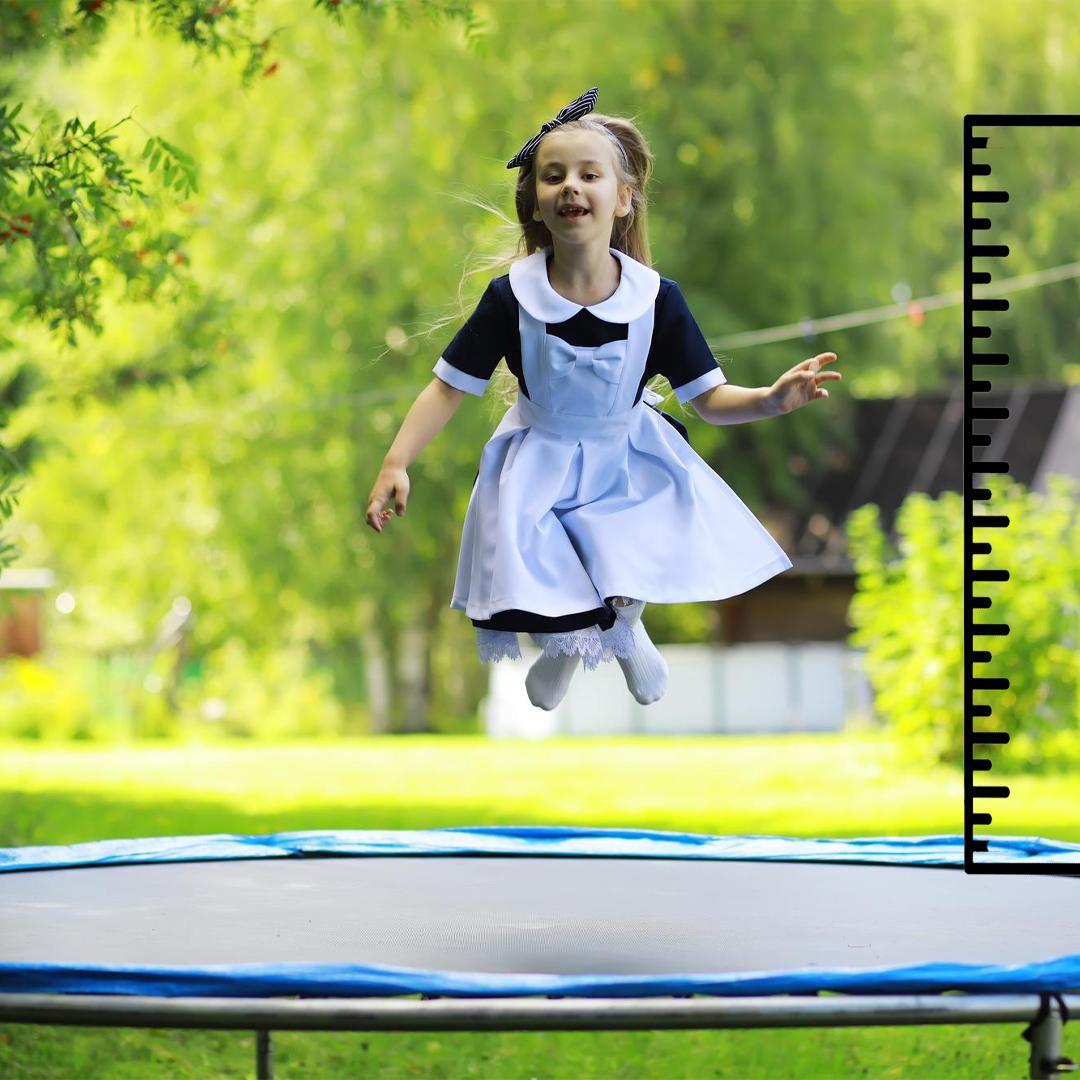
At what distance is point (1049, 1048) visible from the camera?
7.79ft

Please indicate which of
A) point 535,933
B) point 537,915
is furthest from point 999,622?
point 535,933

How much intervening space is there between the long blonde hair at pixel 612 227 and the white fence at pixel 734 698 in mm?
10436

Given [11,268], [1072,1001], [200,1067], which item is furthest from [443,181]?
[1072,1001]

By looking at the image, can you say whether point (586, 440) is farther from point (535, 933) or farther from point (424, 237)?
point (424, 237)

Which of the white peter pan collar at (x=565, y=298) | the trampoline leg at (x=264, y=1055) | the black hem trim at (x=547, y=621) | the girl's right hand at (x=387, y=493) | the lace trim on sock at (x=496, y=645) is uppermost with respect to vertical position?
the white peter pan collar at (x=565, y=298)

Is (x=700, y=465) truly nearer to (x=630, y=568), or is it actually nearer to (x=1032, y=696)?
(x=630, y=568)

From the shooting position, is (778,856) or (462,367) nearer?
(462,367)

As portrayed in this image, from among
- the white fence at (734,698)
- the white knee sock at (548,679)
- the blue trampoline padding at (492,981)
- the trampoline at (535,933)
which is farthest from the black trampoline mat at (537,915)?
the white fence at (734,698)

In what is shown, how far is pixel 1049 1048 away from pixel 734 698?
11157 millimetres

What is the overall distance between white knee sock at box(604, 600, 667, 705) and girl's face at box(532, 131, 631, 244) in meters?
0.58

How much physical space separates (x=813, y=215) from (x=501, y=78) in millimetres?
2782

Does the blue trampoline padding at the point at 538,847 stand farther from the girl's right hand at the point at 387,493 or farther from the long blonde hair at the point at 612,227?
the girl's right hand at the point at 387,493

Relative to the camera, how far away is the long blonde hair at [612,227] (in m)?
2.78

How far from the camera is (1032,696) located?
8.41 m
